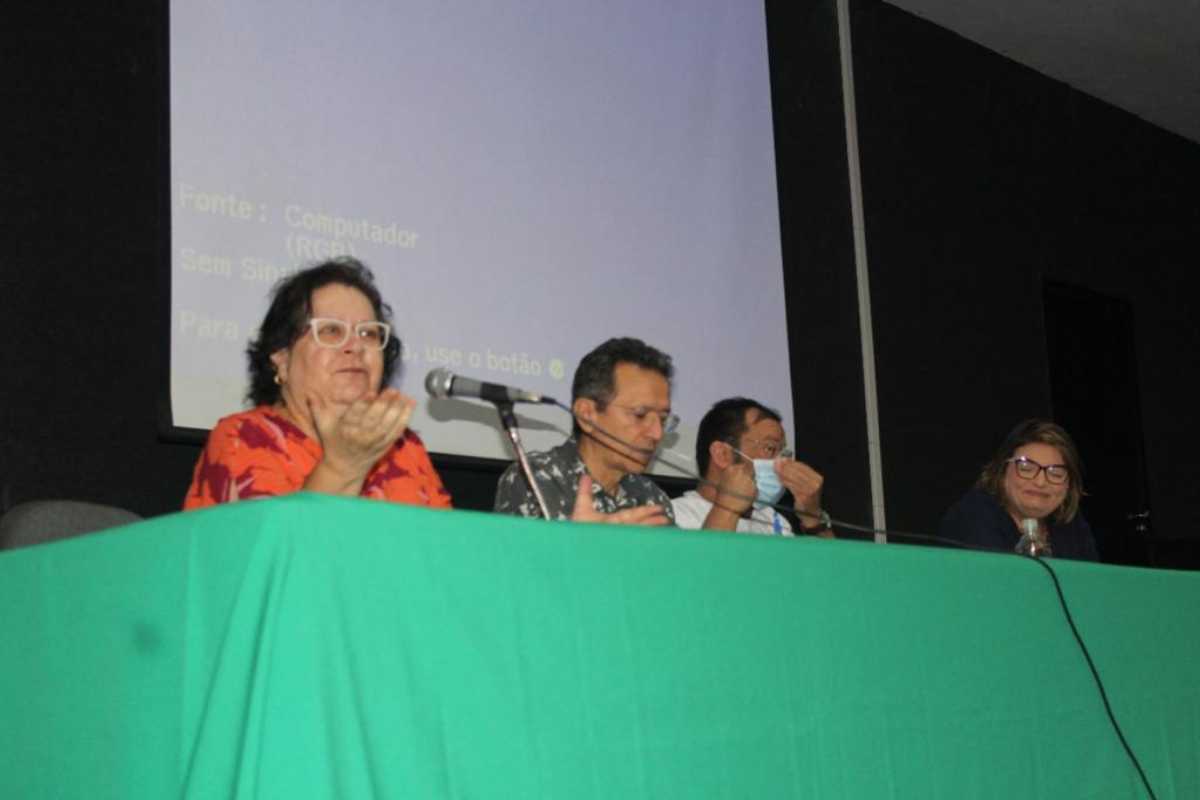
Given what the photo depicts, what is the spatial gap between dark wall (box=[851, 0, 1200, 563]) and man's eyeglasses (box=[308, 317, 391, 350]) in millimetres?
2876

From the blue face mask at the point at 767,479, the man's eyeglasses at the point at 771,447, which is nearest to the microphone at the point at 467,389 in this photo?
the blue face mask at the point at 767,479

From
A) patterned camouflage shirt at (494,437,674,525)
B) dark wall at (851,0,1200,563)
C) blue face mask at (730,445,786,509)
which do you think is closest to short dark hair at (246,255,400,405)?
patterned camouflage shirt at (494,437,674,525)

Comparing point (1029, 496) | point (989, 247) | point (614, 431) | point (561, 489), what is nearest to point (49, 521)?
point (561, 489)

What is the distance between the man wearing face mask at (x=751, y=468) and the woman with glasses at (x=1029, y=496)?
34 cm

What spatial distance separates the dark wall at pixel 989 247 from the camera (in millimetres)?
4836

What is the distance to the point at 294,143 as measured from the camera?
9.66ft

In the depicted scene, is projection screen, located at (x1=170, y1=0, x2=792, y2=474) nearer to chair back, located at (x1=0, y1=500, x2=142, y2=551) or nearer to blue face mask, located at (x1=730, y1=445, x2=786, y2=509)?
blue face mask, located at (x1=730, y1=445, x2=786, y2=509)

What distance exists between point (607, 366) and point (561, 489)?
1.04 ft

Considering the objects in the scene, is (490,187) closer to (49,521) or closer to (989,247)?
(49,521)

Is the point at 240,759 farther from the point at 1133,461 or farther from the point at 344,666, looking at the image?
the point at 1133,461

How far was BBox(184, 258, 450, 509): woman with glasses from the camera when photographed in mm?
1896

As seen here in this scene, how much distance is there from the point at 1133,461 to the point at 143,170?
4525mm

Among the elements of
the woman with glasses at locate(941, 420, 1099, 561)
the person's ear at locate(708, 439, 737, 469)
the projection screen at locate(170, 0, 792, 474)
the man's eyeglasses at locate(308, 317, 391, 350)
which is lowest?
the woman with glasses at locate(941, 420, 1099, 561)

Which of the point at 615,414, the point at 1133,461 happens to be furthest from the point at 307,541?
the point at 1133,461
